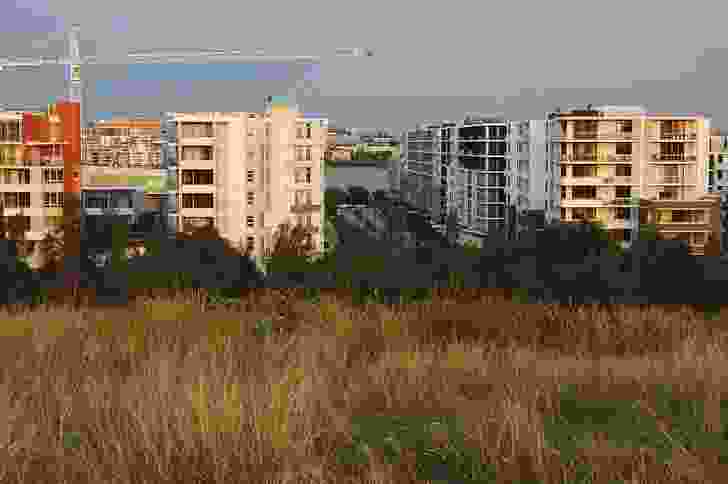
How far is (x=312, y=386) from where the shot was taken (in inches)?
152

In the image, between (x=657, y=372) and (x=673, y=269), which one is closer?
(x=657, y=372)

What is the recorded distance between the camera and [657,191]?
160 ft

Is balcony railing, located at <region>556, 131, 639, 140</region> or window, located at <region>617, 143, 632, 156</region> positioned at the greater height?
balcony railing, located at <region>556, 131, 639, 140</region>

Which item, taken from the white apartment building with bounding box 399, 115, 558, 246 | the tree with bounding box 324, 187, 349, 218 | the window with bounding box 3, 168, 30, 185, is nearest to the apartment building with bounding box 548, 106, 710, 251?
the white apartment building with bounding box 399, 115, 558, 246

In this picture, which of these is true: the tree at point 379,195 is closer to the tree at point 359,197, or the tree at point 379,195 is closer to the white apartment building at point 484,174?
the tree at point 359,197

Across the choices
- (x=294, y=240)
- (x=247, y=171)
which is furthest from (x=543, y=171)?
(x=294, y=240)

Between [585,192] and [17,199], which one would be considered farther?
[585,192]

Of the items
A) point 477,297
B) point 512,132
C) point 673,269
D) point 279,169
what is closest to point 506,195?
point 512,132

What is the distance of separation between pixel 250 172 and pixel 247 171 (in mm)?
300

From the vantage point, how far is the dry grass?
9.99 feet

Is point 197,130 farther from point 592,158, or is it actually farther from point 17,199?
point 592,158

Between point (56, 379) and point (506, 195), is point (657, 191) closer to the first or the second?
point (506, 195)

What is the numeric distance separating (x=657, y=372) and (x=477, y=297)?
4.01 metres

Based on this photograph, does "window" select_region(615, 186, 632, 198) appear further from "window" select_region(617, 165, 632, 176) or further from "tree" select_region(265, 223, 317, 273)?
"tree" select_region(265, 223, 317, 273)
